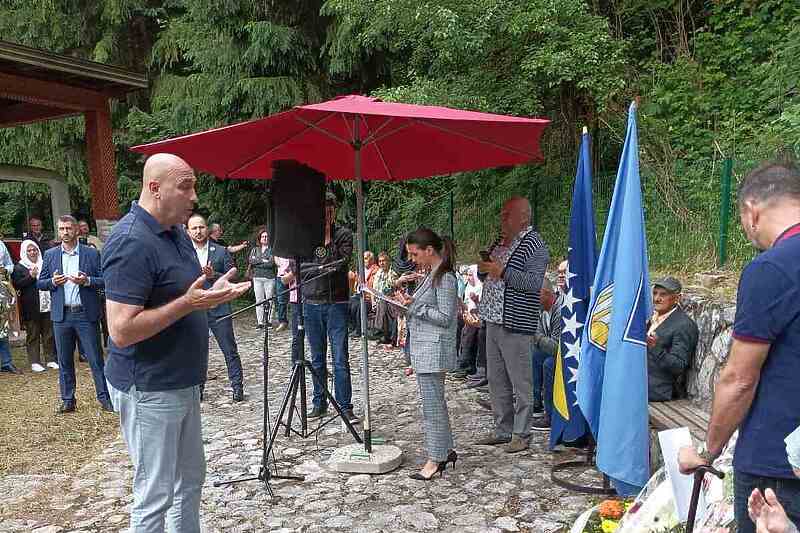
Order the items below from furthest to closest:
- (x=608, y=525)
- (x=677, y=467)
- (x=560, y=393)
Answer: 1. (x=560, y=393)
2. (x=608, y=525)
3. (x=677, y=467)

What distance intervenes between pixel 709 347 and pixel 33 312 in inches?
320

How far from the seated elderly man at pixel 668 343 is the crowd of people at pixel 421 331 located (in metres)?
0.01

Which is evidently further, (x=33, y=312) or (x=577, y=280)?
(x=33, y=312)

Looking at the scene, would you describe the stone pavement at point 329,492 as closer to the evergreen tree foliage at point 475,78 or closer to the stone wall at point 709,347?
the stone wall at point 709,347

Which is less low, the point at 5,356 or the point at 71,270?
the point at 71,270

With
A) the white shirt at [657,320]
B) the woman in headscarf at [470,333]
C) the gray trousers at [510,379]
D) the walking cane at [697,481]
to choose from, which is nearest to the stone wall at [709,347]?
the white shirt at [657,320]

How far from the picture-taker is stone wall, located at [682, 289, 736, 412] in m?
4.70

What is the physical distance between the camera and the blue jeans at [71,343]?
252 inches

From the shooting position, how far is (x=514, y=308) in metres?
4.88

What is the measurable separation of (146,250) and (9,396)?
231 inches

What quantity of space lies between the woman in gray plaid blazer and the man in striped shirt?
477 mm

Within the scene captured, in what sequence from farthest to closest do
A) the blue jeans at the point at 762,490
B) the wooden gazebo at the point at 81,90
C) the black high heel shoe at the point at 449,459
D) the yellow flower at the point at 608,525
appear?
the wooden gazebo at the point at 81,90 < the black high heel shoe at the point at 449,459 < the yellow flower at the point at 608,525 < the blue jeans at the point at 762,490

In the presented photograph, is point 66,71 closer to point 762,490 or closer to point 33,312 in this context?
point 33,312

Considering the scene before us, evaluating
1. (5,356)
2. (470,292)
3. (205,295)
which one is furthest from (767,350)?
(5,356)
